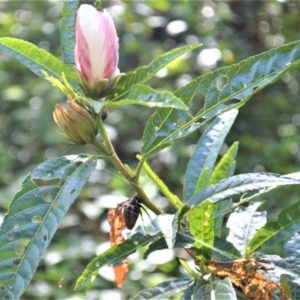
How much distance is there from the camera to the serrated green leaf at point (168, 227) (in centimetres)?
45

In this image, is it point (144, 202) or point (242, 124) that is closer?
point (144, 202)

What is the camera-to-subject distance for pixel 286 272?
0.51 m

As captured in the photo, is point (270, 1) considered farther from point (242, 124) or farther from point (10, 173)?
point (10, 173)

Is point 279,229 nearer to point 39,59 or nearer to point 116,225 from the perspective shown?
point 116,225

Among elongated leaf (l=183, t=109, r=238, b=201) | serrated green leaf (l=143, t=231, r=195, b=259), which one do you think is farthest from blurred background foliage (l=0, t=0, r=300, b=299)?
serrated green leaf (l=143, t=231, r=195, b=259)

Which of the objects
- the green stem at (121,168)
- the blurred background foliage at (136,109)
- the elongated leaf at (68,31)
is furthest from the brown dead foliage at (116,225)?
the blurred background foliage at (136,109)

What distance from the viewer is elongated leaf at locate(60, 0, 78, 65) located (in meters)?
0.56

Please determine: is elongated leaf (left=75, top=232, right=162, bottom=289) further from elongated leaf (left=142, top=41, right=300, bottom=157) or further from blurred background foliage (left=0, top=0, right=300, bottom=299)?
blurred background foliage (left=0, top=0, right=300, bottom=299)

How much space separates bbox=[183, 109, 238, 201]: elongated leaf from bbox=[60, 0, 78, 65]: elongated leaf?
0.16m

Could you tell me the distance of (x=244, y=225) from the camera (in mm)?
599

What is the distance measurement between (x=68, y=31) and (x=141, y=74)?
106 millimetres

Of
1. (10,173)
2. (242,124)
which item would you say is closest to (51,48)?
(10,173)

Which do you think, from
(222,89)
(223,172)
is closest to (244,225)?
(223,172)

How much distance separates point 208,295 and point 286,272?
3.1 inches
